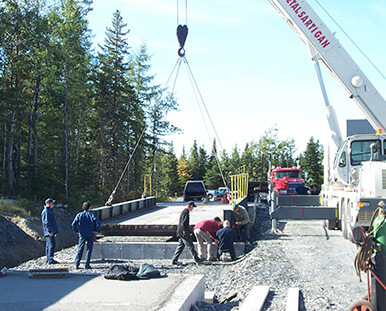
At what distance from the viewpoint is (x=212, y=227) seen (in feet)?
43.2

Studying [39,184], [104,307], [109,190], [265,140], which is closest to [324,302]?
[104,307]

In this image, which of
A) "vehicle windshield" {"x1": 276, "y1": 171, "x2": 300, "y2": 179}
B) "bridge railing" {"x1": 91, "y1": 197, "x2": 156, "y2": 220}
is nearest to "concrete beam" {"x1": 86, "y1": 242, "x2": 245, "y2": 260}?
"bridge railing" {"x1": 91, "y1": 197, "x2": 156, "y2": 220}

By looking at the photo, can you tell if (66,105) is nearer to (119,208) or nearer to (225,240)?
(119,208)

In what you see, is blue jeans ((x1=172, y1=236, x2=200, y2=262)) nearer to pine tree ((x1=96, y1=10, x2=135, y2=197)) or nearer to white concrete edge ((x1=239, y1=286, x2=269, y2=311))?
white concrete edge ((x1=239, y1=286, x2=269, y2=311))

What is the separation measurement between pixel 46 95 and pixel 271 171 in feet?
56.5

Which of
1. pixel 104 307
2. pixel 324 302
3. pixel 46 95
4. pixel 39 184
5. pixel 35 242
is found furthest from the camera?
pixel 46 95

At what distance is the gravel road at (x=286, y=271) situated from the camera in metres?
8.44

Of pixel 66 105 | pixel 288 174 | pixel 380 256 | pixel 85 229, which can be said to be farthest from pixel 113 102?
pixel 380 256

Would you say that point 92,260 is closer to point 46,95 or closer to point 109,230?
point 109,230

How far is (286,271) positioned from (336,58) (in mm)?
8308

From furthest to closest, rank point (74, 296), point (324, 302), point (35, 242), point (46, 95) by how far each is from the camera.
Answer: point (46, 95) → point (35, 242) → point (324, 302) → point (74, 296)

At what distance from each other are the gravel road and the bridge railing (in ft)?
5.92

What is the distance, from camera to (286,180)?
95.6 feet

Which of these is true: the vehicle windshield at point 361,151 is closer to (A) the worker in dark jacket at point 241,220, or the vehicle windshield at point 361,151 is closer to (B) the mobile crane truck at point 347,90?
(B) the mobile crane truck at point 347,90
